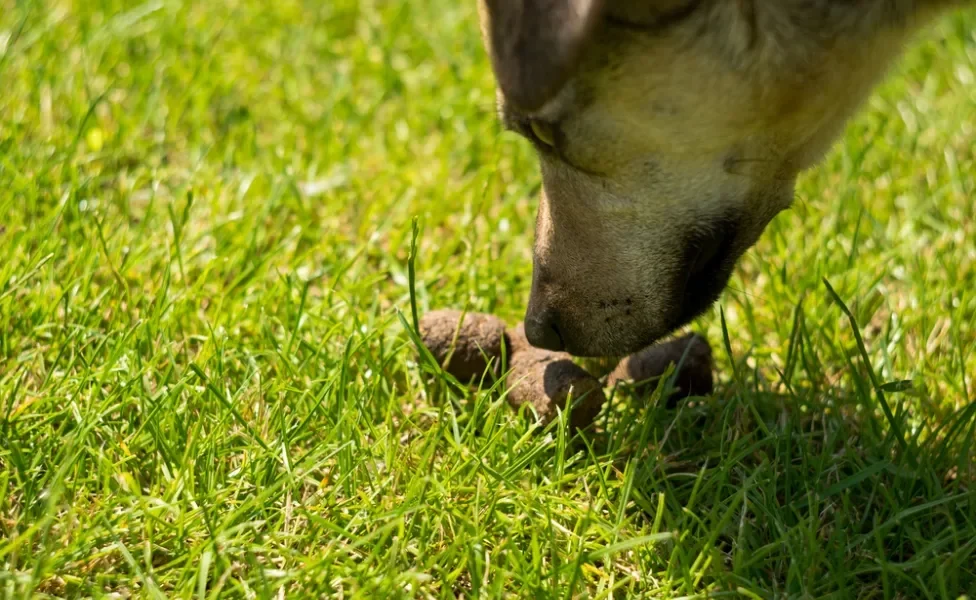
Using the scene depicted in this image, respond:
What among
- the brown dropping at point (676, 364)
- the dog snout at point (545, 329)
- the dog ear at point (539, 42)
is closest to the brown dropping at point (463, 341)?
the dog snout at point (545, 329)

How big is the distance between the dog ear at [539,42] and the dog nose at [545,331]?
2.16 ft

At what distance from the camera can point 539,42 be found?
2.40 m

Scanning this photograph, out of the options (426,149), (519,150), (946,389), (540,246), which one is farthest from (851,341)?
(426,149)

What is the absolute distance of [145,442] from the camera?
9.45ft

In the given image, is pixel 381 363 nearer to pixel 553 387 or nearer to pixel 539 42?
pixel 553 387

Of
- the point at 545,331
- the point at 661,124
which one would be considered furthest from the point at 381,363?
the point at 661,124

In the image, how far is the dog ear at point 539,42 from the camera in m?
2.36

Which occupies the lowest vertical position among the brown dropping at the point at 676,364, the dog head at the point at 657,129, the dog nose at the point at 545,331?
the brown dropping at the point at 676,364

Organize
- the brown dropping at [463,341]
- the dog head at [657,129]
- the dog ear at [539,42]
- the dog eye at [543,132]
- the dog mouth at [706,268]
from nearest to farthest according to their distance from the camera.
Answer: the dog ear at [539,42], the dog head at [657,129], the dog eye at [543,132], the dog mouth at [706,268], the brown dropping at [463,341]

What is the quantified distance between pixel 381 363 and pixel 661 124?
1094mm

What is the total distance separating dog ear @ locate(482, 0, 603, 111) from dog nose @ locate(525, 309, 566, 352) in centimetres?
66

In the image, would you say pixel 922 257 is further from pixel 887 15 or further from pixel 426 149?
pixel 426 149

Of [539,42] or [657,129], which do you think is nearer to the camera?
[539,42]

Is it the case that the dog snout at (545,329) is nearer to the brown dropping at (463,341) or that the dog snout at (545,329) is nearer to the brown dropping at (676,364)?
the brown dropping at (463,341)
